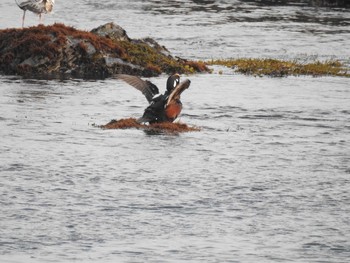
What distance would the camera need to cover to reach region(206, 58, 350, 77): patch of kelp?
37.1m

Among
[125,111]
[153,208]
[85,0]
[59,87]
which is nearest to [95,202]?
[153,208]

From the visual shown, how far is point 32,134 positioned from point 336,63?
1889cm

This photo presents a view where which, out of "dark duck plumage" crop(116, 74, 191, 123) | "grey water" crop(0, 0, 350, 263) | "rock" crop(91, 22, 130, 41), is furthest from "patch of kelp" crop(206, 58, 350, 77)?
"dark duck plumage" crop(116, 74, 191, 123)

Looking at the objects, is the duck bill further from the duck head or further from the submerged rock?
the submerged rock

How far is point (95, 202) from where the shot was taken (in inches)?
675

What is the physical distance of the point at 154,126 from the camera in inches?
953

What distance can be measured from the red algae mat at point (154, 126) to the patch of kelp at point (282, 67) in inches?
494

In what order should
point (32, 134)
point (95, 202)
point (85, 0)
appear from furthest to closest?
point (85, 0)
point (32, 134)
point (95, 202)

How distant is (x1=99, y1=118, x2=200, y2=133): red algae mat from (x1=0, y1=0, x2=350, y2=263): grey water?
15.2 inches

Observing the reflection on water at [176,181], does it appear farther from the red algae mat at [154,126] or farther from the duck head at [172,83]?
the duck head at [172,83]

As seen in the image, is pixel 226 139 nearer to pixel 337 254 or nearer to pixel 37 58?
pixel 337 254

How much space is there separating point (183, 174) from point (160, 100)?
14.4 ft

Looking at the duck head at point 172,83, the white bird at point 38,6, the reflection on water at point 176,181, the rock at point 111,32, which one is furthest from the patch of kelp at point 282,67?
the duck head at point 172,83

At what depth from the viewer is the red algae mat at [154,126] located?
79.5 feet
